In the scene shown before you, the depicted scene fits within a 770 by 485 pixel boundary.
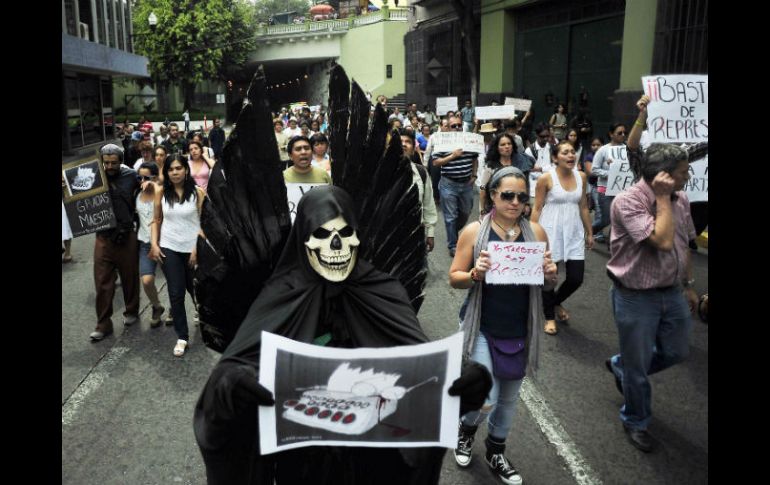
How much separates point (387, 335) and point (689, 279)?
262cm

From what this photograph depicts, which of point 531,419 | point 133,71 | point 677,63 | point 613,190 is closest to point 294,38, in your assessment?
point 133,71

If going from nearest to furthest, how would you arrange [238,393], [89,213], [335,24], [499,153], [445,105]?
[238,393]
[89,213]
[499,153]
[445,105]
[335,24]

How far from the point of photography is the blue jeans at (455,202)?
871 cm

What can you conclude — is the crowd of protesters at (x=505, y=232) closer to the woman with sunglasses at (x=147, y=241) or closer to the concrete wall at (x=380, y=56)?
the woman with sunglasses at (x=147, y=241)

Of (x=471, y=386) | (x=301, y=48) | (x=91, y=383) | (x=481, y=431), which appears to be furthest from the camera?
(x=301, y=48)

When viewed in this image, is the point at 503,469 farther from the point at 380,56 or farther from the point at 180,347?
the point at 380,56

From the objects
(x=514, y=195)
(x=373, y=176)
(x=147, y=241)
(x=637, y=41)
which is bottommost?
(x=147, y=241)

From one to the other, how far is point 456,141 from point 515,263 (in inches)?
210

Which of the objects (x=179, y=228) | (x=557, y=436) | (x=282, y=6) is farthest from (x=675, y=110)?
(x=282, y=6)

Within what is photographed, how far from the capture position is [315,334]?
2.67m

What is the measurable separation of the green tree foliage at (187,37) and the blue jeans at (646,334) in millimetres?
46240

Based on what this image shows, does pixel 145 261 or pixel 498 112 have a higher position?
pixel 498 112

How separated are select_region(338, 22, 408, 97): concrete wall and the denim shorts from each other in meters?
38.4

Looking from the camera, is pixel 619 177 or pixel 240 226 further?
pixel 619 177
